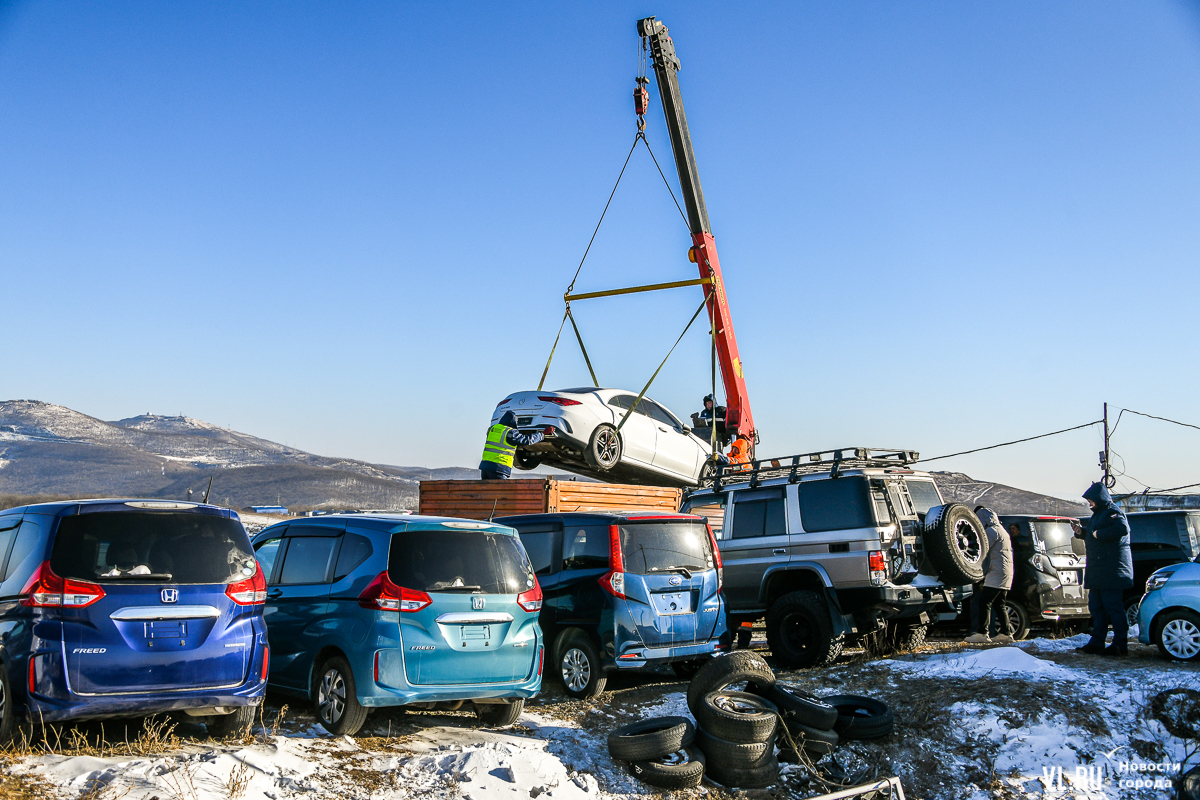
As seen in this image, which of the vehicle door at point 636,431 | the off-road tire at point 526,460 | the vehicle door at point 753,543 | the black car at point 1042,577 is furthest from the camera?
the vehicle door at point 636,431

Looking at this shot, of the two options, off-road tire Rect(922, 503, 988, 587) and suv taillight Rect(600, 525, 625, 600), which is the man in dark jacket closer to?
off-road tire Rect(922, 503, 988, 587)

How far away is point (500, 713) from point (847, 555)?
13.8 ft

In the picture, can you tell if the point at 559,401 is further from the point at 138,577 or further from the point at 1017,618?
the point at 138,577

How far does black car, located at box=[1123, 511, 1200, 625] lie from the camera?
12.9 meters

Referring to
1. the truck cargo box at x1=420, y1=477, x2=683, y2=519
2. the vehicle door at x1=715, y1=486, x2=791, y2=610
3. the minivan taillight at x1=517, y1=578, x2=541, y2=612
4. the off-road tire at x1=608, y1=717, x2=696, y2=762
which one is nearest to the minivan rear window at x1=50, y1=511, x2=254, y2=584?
the minivan taillight at x1=517, y1=578, x2=541, y2=612

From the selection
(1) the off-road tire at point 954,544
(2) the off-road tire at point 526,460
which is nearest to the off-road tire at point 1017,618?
(1) the off-road tire at point 954,544

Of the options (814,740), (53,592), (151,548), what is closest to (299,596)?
(151,548)

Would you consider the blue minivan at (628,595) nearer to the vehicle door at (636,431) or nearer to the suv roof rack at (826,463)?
the suv roof rack at (826,463)

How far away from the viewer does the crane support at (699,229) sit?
15.8m

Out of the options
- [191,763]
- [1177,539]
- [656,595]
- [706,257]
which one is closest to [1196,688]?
[656,595]

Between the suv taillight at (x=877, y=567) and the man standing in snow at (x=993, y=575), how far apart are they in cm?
197

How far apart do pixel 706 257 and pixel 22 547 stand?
13335 mm

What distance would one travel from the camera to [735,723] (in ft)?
21.2

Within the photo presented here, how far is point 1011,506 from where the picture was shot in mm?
62188
